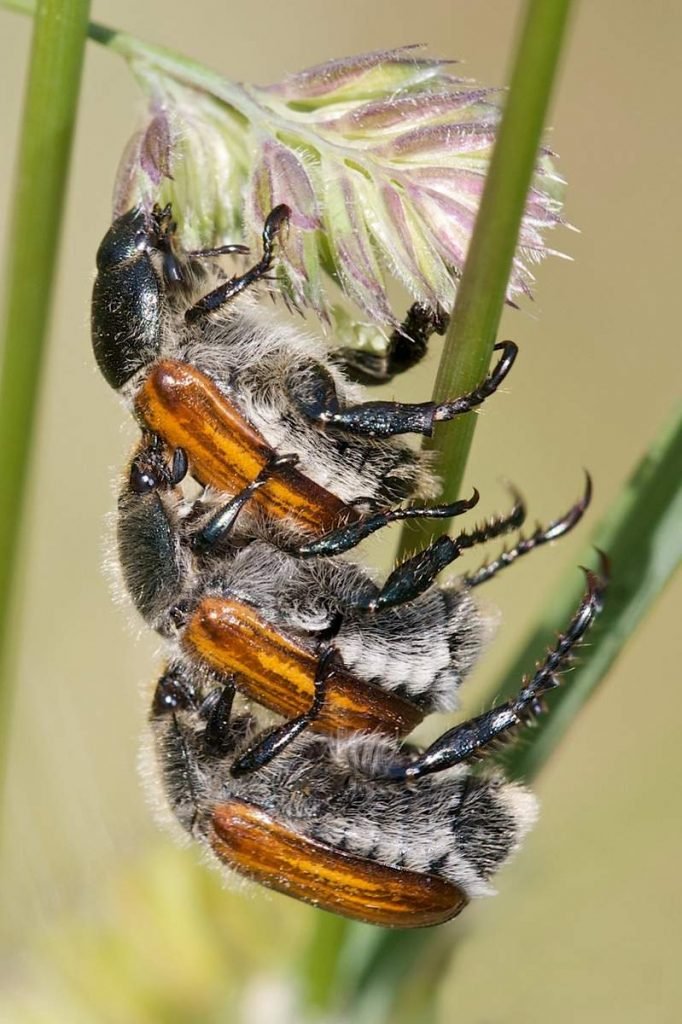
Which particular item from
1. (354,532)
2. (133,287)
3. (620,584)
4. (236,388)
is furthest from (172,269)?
(620,584)

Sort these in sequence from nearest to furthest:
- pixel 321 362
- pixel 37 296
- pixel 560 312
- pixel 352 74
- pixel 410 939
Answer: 1. pixel 37 296
2. pixel 352 74
3. pixel 321 362
4. pixel 410 939
5. pixel 560 312

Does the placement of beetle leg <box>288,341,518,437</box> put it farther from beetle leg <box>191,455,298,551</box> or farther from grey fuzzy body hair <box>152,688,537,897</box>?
grey fuzzy body hair <box>152,688,537,897</box>

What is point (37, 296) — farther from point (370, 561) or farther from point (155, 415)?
point (370, 561)

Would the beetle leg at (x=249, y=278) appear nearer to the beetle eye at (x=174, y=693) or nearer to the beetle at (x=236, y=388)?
the beetle at (x=236, y=388)

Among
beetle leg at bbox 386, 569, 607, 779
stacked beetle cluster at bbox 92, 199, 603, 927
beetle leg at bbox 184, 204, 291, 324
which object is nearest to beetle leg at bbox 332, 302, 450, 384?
stacked beetle cluster at bbox 92, 199, 603, 927

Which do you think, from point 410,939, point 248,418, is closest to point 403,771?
point 410,939

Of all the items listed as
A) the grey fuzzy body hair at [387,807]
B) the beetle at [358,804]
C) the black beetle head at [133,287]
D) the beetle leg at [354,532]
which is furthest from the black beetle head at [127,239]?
the grey fuzzy body hair at [387,807]
